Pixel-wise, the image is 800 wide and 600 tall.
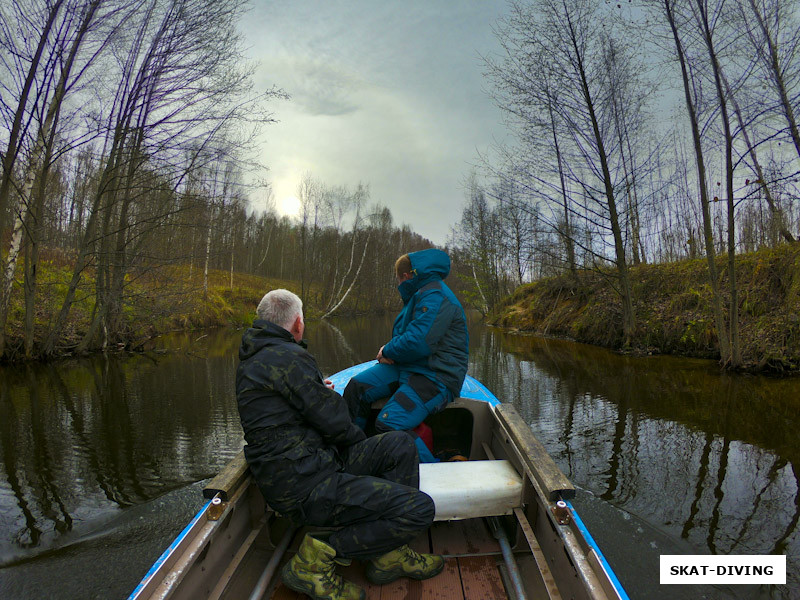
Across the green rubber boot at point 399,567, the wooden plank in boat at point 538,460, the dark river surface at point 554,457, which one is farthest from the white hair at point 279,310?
the dark river surface at point 554,457

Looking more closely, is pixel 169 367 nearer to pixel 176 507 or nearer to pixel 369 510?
pixel 176 507

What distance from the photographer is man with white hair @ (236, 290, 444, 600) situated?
212 cm

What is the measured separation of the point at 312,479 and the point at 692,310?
1249cm

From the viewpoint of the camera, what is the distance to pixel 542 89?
12.9m

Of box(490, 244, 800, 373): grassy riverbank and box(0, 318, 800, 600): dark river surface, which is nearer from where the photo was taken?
box(0, 318, 800, 600): dark river surface

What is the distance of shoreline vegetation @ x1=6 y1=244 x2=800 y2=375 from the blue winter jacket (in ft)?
27.9

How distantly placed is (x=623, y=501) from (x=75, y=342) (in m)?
14.6

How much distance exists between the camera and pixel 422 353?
3.19m

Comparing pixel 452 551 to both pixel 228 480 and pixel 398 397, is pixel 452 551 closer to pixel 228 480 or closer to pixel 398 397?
pixel 398 397

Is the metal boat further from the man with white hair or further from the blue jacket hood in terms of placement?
the blue jacket hood

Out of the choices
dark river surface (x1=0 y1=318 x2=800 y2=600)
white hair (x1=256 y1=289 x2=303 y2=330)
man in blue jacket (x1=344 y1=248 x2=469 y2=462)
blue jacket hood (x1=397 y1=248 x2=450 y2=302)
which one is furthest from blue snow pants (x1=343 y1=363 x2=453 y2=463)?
dark river surface (x1=0 y1=318 x2=800 y2=600)

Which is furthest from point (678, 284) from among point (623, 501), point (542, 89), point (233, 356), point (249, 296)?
point (249, 296)

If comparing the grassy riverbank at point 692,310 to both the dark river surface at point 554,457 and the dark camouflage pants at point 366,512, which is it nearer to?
the dark river surface at point 554,457

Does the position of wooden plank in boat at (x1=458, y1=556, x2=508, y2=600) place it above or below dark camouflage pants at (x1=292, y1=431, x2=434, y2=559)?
below
